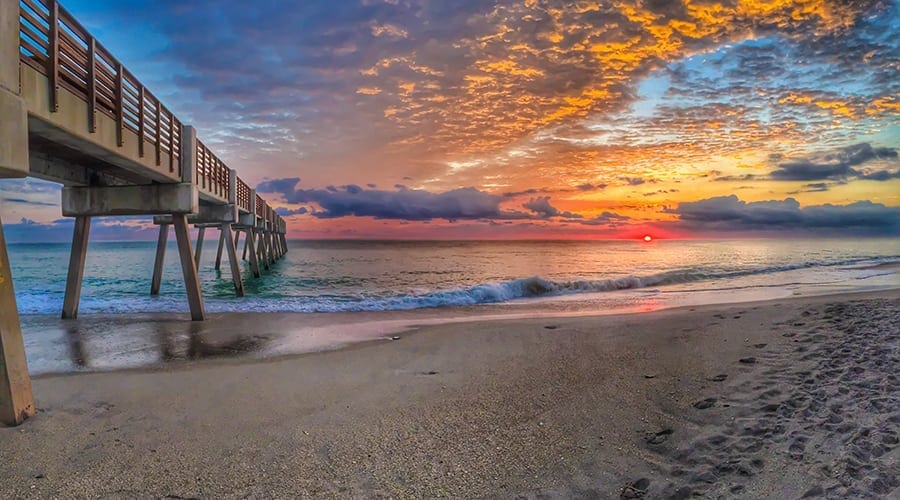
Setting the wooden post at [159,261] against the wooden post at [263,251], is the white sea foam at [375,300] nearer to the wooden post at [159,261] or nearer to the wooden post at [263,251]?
the wooden post at [159,261]

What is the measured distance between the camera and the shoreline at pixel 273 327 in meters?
7.94

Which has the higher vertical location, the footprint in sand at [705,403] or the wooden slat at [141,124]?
the wooden slat at [141,124]

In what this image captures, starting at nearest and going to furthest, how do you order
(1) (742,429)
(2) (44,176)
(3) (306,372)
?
(1) (742,429)
(3) (306,372)
(2) (44,176)

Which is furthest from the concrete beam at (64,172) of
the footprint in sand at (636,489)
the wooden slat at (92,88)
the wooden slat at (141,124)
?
the footprint in sand at (636,489)

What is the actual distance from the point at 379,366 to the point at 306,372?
3.39ft

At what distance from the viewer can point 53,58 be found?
5.87m

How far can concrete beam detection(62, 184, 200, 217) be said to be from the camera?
11156 millimetres

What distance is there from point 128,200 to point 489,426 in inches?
444

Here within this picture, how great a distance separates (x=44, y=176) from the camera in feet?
31.0

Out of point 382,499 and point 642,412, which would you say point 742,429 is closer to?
point 642,412

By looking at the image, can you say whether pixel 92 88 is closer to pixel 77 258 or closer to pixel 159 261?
pixel 77 258

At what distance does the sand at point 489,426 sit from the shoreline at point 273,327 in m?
0.77

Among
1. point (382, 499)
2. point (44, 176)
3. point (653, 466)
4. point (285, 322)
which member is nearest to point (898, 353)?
point (653, 466)

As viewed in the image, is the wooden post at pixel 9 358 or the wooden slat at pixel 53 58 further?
the wooden slat at pixel 53 58
